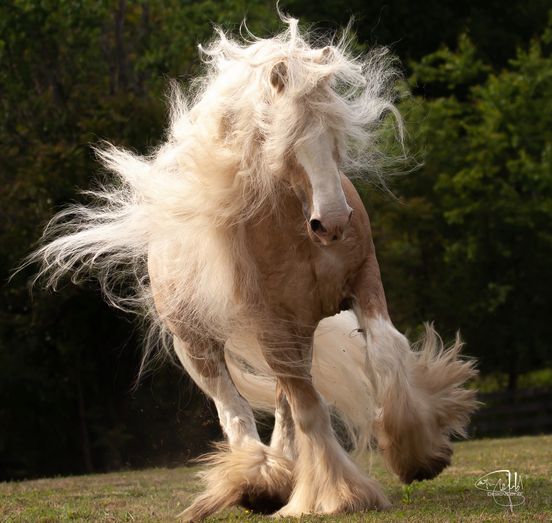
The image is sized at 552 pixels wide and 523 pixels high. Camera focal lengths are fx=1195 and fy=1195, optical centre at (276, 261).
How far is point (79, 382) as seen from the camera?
18.0 metres

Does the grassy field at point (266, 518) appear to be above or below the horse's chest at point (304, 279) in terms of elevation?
below

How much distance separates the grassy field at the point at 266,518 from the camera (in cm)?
588

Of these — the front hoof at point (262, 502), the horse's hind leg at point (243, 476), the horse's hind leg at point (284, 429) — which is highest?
the horse's hind leg at point (284, 429)

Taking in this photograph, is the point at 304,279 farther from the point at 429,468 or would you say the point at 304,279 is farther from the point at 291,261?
the point at 429,468

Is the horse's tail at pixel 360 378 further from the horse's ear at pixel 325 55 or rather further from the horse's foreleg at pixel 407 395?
the horse's ear at pixel 325 55

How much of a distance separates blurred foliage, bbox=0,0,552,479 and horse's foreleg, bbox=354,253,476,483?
27.4 feet

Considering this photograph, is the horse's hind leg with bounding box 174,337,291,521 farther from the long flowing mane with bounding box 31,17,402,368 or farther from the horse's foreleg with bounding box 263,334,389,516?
the long flowing mane with bounding box 31,17,402,368

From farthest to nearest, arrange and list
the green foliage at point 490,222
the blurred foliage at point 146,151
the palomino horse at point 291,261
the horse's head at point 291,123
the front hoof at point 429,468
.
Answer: the green foliage at point 490,222 → the blurred foliage at point 146,151 → the front hoof at point 429,468 → the palomino horse at point 291,261 → the horse's head at point 291,123

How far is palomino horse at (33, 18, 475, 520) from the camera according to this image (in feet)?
20.2

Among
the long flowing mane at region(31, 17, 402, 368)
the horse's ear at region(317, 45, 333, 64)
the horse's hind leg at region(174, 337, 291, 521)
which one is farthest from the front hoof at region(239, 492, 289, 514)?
the horse's ear at region(317, 45, 333, 64)

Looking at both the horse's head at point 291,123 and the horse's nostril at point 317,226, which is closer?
the horse's nostril at point 317,226

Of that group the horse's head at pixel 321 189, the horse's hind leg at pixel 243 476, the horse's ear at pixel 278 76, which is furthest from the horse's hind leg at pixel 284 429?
the horse's ear at pixel 278 76

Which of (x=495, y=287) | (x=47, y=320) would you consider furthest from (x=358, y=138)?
(x=495, y=287)

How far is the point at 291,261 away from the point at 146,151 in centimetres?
1217
